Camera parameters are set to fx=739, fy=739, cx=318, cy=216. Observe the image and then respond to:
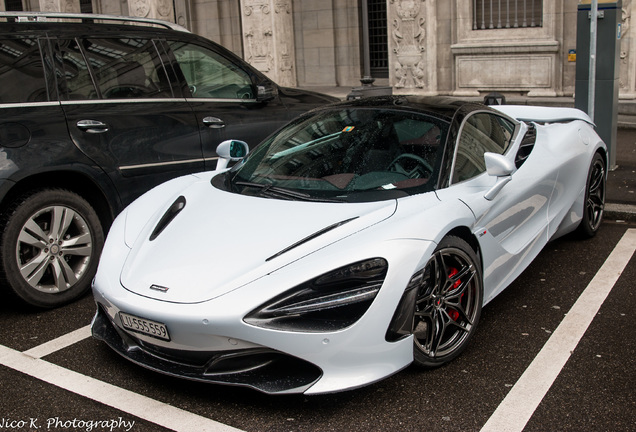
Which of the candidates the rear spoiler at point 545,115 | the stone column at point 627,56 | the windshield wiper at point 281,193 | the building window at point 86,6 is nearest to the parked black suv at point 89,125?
the windshield wiper at point 281,193

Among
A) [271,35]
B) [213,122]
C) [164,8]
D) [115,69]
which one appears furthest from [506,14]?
[115,69]

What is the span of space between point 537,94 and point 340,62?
5357 millimetres

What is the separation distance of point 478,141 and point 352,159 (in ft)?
2.82

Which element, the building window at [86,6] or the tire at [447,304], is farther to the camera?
the building window at [86,6]

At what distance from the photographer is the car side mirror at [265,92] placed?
6.38 m

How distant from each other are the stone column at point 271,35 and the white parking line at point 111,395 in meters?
12.0

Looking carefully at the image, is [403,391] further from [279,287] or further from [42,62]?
[42,62]

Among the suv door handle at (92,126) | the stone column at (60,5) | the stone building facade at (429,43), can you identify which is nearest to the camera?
the suv door handle at (92,126)

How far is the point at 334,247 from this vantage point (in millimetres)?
3545

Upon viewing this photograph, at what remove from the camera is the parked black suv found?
194 inches

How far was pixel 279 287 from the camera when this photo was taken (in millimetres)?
3361

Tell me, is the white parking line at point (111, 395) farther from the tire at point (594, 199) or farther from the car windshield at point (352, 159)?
the tire at point (594, 199)

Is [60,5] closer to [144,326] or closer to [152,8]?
[152,8]

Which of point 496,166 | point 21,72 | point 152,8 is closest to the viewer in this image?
point 496,166
